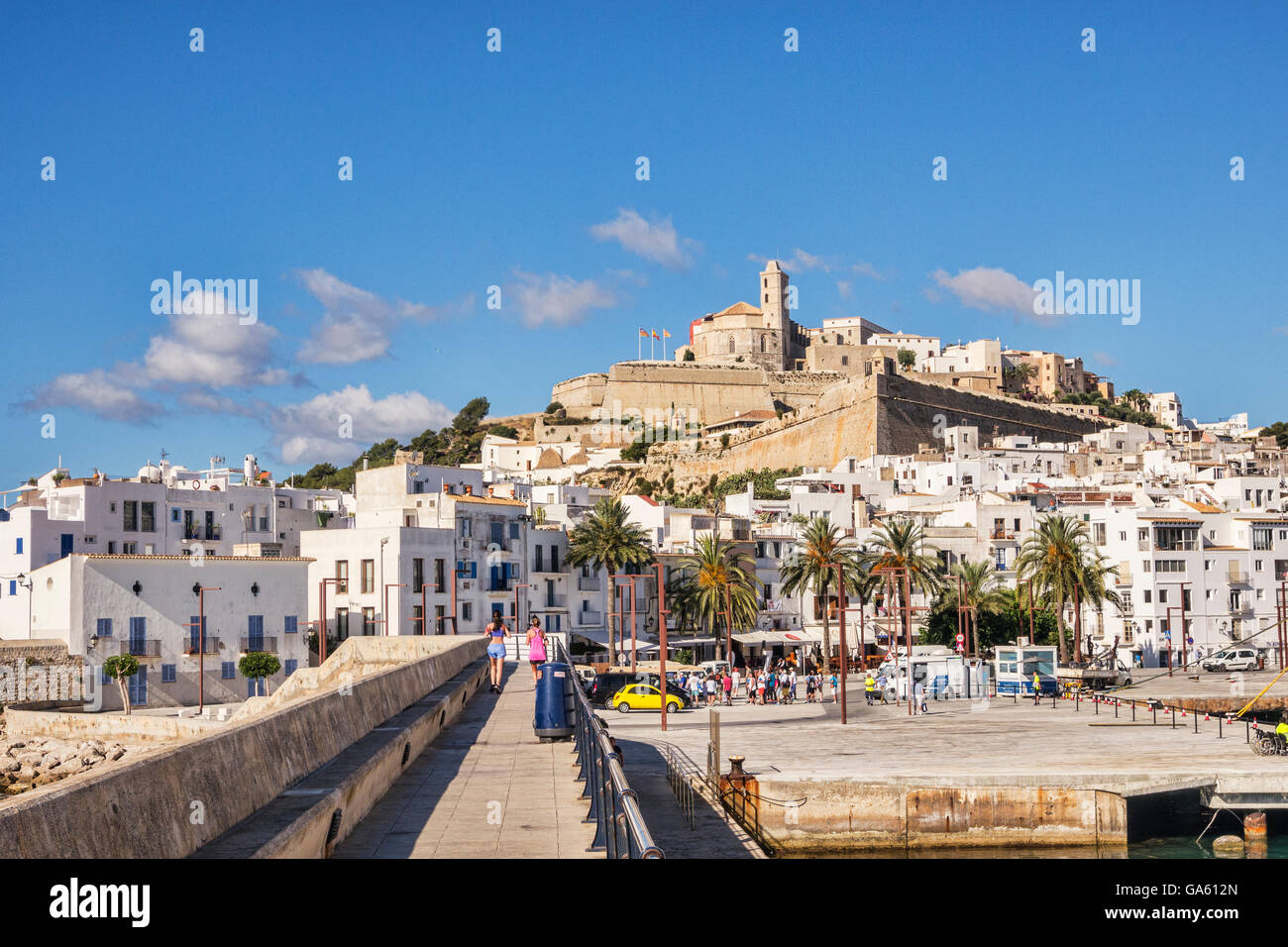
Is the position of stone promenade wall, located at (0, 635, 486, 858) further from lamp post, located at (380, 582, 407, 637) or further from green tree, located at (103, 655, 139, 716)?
lamp post, located at (380, 582, 407, 637)

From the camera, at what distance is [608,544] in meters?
63.1

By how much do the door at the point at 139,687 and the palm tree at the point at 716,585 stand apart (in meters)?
24.9

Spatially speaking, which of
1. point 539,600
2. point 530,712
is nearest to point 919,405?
point 539,600

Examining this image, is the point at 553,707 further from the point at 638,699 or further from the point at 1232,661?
the point at 1232,661

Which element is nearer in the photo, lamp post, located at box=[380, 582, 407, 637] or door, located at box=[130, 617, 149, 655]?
door, located at box=[130, 617, 149, 655]

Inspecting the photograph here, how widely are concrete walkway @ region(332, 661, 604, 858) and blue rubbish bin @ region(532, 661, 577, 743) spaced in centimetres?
15

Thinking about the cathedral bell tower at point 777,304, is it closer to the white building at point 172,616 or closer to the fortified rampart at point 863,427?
the fortified rampart at point 863,427

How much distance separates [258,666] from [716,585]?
21.3 meters

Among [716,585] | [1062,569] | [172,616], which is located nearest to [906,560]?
[1062,569]

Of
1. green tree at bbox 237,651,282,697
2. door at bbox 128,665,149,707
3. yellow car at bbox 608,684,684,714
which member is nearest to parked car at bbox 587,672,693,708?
yellow car at bbox 608,684,684,714

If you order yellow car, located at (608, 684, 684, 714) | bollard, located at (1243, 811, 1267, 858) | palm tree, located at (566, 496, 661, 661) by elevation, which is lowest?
bollard, located at (1243, 811, 1267, 858)

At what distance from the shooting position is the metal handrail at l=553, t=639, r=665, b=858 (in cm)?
646

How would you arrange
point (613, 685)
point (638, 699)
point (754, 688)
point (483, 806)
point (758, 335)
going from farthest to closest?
point (758, 335)
point (754, 688)
point (613, 685)
point (638, 699)
point (483, 806)
